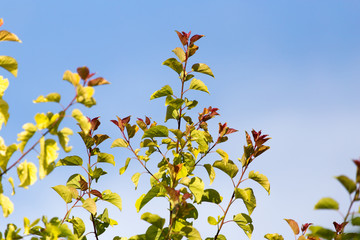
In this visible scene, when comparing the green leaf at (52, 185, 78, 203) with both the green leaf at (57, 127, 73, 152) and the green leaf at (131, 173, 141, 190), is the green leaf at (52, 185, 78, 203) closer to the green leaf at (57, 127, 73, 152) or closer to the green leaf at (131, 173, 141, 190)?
the green leaf at (131, 173, 141, 190)

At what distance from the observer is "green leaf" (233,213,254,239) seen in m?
3.57

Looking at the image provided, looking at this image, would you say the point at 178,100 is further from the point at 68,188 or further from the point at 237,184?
the point at 68,188

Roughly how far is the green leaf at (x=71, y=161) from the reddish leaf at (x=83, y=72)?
156 cm

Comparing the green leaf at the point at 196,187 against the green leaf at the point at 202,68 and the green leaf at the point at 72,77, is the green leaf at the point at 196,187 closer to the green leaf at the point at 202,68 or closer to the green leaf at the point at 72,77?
the green leaf at the point at 202,68

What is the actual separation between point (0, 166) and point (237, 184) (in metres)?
1.99

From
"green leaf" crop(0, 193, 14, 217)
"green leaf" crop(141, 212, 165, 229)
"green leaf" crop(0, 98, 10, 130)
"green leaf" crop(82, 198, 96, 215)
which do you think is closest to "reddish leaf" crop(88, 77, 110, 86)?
"green leaf" crop(0, 98, 10, 130)

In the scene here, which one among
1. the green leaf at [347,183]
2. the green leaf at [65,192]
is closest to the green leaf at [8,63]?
the green leaf at [65,192]

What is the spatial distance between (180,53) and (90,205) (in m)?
1.67

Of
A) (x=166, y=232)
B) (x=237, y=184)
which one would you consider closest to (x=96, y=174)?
(x=166, y=232)

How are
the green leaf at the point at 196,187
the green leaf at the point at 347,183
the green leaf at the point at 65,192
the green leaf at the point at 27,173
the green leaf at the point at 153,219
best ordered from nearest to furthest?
the green leaf at the point at 347,183
the green leaf at the point at 27,173
the green leaf at the point at 153,219
the green leaf at the point at 196,187
the green leaf at the point at 65,192

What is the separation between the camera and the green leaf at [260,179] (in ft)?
11.7

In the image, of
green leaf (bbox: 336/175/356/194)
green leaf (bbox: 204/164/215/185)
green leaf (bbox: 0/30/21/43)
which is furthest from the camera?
green leaf (bbox: 204/164/215/185)

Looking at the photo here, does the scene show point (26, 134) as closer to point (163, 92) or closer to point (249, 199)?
point (163, 92)

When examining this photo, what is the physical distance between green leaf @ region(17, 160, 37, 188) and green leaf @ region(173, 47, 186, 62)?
189 cm
